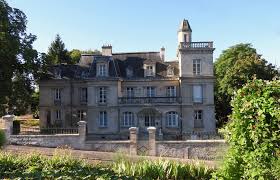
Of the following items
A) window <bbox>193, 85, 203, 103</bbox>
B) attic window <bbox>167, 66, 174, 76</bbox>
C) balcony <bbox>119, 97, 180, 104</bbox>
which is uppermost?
attic window <bbox>167, 66, 174, 76</bbox>

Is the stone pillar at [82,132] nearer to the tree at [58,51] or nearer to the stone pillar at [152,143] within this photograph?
the stone pillar at [152,143]

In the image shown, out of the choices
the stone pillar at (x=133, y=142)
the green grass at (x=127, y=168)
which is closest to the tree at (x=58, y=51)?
the stone pillar at (x=133, y=142)

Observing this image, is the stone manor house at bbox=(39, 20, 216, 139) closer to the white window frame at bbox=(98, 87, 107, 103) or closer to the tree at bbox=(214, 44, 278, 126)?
the white window frame at bbox=(98, 87, 107, 103)

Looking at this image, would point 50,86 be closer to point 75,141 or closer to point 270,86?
point 75,141

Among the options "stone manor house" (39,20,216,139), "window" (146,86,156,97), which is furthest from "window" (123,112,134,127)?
"window" (146,86,156,97)

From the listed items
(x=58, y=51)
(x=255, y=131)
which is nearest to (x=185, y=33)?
(x=58, y=51)

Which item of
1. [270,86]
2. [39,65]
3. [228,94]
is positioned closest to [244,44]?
[228,94]

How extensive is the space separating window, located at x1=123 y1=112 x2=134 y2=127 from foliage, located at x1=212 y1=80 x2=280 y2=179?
106ft

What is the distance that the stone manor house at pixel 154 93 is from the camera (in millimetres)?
39188

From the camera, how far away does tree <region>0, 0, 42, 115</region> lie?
35.7 m

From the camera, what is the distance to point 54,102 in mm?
43250

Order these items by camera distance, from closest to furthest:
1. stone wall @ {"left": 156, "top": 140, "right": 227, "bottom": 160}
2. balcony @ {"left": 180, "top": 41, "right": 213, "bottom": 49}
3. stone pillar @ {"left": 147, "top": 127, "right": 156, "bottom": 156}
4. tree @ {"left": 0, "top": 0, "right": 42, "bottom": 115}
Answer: stone wall @ {"left": 156, "top": 140, "right": 227, "bottom": 160} < stone pillar @ {"left": 147, "top": 127, "right": 156, "bottom": 156} < tree @ {"left": 0, "top": 0, "right": 42, "bottom": 115} < balcony @ {"left": 180, "top": 41, "right": 213, "bottom": 49}

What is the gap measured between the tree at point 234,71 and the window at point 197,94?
4980 millimetres

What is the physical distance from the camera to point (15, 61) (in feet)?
123
